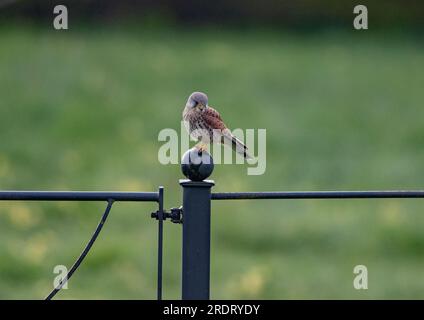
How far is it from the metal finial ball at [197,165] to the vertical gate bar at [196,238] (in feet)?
0.09

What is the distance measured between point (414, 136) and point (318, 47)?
236 cm

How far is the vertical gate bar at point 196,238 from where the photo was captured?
3.78 meters

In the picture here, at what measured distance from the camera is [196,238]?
3781 millimetres

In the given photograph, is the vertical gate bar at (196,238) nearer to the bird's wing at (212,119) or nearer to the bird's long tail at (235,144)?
the bird's long tail at (235,144)

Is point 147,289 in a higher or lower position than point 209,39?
lower

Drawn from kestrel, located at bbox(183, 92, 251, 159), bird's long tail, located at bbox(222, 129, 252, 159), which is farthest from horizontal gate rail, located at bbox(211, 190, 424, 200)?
kestrel, located at bbox(183, 92, 251, 159)

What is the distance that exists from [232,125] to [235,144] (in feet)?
23.7

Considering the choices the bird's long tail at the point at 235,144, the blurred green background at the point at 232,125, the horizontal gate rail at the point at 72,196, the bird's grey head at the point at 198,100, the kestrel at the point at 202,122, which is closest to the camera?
the horizontal gate rail at the point at 72,196

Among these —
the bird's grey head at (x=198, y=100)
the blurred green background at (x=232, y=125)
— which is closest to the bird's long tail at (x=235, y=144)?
the bird's grey head at (x=198, y=100)

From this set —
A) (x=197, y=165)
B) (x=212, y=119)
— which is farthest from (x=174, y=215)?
(x=212, y=119)

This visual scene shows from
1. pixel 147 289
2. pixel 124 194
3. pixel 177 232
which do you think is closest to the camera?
pixel 124 194

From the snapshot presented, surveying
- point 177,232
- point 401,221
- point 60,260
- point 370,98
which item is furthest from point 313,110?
point 60,260

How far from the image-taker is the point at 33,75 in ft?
45.2

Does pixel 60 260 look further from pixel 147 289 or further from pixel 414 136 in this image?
pixel 414 136
